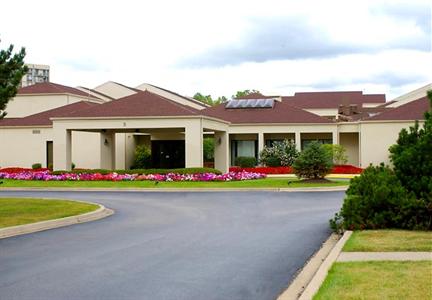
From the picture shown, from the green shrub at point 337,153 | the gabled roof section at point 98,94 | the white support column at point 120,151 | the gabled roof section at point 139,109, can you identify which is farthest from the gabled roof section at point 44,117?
the green shrub at point 337,153

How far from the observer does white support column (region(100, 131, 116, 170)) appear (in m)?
44.3

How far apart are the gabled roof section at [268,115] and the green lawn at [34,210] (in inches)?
1183

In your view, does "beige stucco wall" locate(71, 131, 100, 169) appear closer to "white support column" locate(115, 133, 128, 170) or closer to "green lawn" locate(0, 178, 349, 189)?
"white support column" locate(115, 133, 128, 170)

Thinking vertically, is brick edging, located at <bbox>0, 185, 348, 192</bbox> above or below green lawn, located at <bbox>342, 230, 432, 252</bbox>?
above

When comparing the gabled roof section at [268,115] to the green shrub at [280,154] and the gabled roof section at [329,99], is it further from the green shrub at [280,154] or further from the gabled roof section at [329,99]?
the gabled roof section at [329,99]

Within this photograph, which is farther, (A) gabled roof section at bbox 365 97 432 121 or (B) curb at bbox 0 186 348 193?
(A) gabled roof section at bbox 365 97 432 121

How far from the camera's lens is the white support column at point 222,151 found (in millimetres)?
43281

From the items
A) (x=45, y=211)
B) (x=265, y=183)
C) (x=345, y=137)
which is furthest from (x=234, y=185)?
(x=345, y=137)

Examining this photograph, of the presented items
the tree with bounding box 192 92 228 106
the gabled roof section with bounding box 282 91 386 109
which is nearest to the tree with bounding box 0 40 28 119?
the gabled roof section with bounding box 282 91 386 109

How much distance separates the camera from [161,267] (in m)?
9.92

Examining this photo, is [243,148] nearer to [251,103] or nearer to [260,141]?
[260,141]

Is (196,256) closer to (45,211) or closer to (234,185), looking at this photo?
(45,211)

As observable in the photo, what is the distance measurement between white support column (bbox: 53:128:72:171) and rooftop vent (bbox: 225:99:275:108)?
66.0 feet

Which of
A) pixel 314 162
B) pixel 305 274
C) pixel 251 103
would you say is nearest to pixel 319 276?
pixel 305 274
